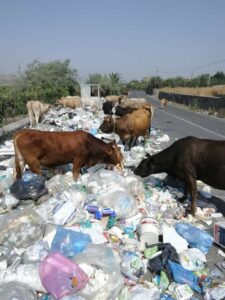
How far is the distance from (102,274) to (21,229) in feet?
4.60

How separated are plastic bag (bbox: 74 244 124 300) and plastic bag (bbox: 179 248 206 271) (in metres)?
0.98

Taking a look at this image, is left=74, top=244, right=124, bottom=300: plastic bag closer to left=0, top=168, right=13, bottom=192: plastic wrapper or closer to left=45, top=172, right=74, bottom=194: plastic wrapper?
left=45, top=172, right=74, bottom=194: plastic wrapper

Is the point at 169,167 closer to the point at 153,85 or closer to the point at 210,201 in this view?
the point at 210,201

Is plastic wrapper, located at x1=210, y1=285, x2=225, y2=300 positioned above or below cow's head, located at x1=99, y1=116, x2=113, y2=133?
below

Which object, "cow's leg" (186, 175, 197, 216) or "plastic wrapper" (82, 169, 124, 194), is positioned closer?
"cow's leg" (186, 175, 197, 216)

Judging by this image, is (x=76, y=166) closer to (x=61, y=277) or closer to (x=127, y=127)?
(x=61, y=277)

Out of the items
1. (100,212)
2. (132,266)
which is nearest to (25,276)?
(132,266)

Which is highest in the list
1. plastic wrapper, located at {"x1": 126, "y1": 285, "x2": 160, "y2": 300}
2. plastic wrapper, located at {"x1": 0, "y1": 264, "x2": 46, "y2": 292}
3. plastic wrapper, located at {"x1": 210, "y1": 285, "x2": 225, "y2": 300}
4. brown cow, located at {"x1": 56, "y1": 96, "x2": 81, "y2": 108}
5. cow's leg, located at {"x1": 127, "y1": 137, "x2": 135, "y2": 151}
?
plastic wrapper, located at {"x1": 0, "y1": 264, "x2": 46, "y2": 292}

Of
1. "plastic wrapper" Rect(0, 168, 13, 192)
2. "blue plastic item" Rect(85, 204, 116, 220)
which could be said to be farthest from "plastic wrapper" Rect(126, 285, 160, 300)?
"plastic wrapper" Rect(0, 168, 13, 192)

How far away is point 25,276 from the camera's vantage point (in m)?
3.88

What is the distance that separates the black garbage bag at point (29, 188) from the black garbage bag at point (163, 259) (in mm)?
2281

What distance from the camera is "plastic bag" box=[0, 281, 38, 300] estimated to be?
3.50 metres

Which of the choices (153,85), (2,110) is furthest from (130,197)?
A: (153,85)

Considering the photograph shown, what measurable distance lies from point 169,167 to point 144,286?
295 centimetres
